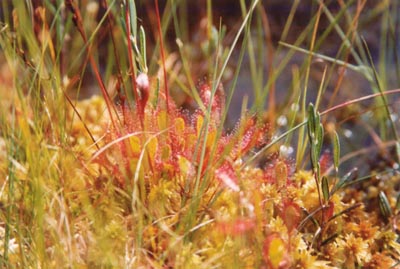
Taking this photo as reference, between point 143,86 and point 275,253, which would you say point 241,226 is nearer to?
point 275,253

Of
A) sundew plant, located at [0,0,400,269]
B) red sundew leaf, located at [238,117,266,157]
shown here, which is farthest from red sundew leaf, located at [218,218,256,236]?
red sundew leaf, located at [238,117,266,157]

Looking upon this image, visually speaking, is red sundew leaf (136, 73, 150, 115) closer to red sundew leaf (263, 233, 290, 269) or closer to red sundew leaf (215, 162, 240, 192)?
red sundew leaf (215, 162, 240, 192)

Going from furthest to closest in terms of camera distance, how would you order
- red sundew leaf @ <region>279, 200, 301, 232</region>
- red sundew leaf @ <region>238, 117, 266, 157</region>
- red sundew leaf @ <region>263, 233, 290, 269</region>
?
1. red sundew leaf @ <region>238, 117, 266, 157</region>
2. red sundew leaf @ <region>279, 200, 301, 232</region>
3. red sundew leaf @ <region>263, 233, 290, 269</region>

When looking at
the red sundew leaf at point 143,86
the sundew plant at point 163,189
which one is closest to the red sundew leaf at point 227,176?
the sundew plant at point 163,189

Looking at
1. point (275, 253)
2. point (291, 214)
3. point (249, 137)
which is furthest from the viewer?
point (249, 137)

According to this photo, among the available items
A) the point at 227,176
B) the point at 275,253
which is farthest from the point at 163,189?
→ the point at 275,253

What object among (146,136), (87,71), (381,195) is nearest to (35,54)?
(146,136)
